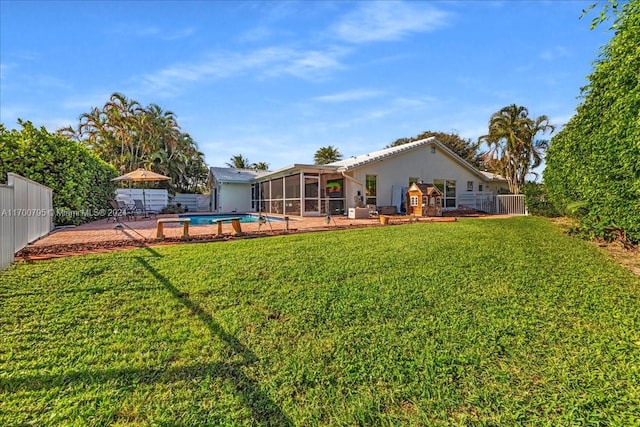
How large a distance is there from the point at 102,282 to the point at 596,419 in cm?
639

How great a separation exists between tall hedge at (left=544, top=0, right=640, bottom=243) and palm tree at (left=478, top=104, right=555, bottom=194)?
2220cm

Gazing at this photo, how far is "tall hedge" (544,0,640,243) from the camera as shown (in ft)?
17.1

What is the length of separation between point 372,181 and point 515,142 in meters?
17.8

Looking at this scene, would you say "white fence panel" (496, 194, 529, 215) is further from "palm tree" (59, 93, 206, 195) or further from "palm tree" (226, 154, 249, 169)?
"palm tree" (226, 154, 249, 169)

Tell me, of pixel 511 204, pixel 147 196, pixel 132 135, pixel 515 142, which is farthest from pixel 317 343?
pixel 132 135

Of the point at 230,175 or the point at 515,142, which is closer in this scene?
the point at 230,175

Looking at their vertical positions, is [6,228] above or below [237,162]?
below

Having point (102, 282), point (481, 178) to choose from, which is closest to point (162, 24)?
point (102, 282)

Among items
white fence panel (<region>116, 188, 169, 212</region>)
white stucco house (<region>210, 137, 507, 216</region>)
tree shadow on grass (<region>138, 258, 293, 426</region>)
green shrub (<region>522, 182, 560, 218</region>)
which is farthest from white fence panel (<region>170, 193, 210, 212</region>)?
tree shadow on grass (<region>138, 258, 293, 426</region>)

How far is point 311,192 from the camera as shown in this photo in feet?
59.7

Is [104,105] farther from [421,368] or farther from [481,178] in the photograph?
[421,368]

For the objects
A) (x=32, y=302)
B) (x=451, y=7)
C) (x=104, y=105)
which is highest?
(x=104, y=105)

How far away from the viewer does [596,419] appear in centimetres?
270

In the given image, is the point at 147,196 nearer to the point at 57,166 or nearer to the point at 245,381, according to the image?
the point at 57,166
